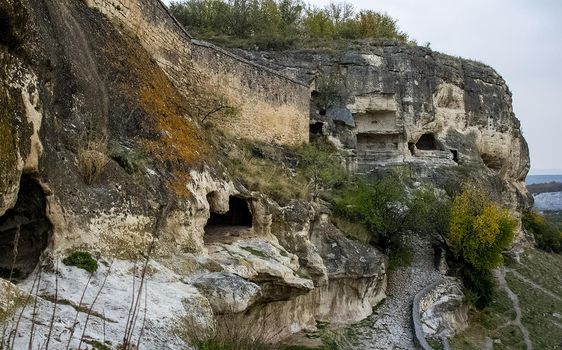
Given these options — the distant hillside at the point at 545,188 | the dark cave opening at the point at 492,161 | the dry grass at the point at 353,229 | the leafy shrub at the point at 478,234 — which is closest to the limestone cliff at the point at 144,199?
the dry grass at the point at 353,229

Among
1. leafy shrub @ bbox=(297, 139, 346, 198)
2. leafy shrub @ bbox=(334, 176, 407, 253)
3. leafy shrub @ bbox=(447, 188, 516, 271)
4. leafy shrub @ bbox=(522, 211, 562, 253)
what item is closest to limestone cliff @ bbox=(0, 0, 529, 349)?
leafy shrub @ bbox=(297, 139, 346, 198)

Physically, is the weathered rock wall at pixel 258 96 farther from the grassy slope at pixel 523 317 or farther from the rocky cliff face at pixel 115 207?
the grassy slope at pixel 523 317

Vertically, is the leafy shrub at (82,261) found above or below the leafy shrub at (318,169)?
below

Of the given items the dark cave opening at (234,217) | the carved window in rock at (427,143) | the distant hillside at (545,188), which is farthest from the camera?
the distant hillside at (545,188)

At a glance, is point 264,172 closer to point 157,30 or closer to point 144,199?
point 157,30

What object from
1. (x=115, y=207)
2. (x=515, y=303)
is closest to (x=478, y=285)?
(x=515, y=303)

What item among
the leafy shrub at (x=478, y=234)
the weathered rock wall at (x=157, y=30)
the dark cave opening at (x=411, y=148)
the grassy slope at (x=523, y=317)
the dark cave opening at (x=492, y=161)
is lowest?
the grassy slope at (x=523, y=317)

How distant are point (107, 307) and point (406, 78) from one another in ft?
77.3

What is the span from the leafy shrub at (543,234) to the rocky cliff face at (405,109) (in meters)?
5.68

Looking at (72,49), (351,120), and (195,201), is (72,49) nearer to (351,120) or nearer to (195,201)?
(195,201)

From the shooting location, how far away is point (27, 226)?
6.11 m

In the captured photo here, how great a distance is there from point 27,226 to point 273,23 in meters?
26.6

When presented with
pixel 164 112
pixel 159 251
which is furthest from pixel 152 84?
pixel 159 251

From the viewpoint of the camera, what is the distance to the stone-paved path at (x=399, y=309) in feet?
40.1
